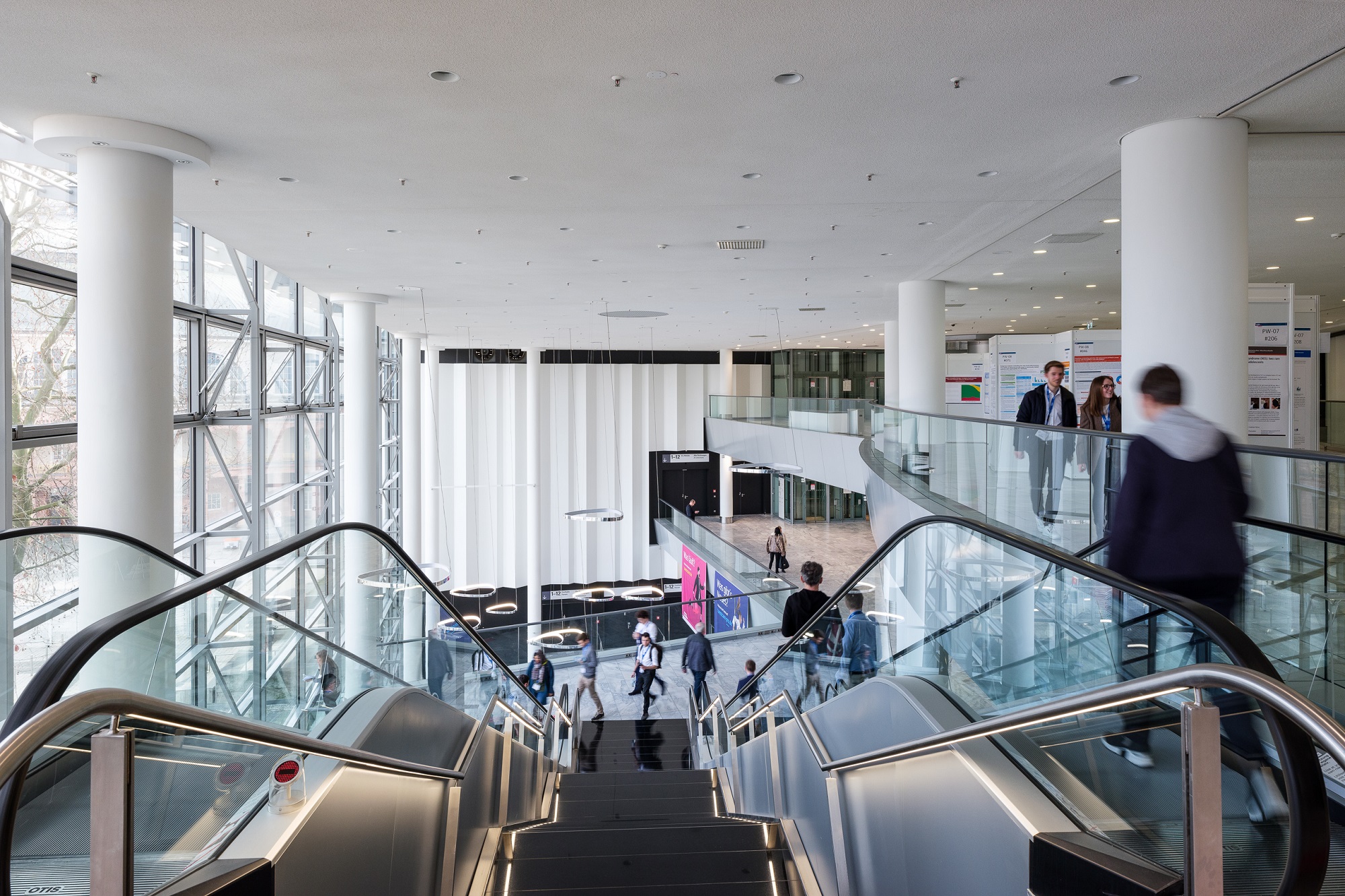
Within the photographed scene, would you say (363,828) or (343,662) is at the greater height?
(343,662)

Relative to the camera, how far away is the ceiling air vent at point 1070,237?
10.3m

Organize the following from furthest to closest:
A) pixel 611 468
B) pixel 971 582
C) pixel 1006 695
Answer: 1. pixel 611 468
2. pixel 971 582
3. pixel 1006 695

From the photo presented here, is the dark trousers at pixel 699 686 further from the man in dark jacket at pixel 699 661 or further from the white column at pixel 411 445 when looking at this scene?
the white column at pixel 411 445

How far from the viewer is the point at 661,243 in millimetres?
10391

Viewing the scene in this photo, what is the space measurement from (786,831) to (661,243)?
742 cm

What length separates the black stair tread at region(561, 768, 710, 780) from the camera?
6.49m

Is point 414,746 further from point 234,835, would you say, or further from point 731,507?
point 731,507

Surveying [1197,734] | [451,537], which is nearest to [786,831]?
[1197,734]

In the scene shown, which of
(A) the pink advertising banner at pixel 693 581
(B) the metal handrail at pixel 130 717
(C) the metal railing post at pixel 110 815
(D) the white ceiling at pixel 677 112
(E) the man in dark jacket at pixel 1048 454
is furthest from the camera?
(A) the pink advertising banner at pixel 693 581

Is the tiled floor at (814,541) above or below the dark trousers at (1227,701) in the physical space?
below

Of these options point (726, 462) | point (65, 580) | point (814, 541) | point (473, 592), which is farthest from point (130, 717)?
point (726, 462)

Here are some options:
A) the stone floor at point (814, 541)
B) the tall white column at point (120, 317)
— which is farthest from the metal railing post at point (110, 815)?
the stone floor at point (814, 541)

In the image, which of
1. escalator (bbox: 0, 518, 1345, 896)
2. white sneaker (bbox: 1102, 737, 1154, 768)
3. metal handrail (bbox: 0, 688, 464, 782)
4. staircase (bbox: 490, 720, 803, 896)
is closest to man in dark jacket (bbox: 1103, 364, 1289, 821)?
escalator (bbox: 0, 518, 1345, 896)

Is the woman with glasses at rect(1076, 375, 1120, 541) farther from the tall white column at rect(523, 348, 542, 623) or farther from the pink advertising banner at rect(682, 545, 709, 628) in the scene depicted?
the tall white column at rect(523, 348, 542, 623)
